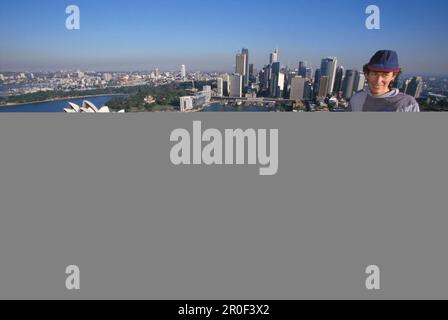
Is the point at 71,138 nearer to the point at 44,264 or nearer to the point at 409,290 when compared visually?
the point at 44,264

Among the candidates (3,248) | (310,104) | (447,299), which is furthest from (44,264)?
(447,299)

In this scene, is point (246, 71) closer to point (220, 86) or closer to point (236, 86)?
point (236, 86)

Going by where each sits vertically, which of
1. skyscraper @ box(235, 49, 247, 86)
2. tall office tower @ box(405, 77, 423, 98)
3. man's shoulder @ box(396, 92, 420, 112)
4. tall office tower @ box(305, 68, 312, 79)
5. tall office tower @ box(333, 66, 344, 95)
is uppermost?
skyscraper @ box(235, 49, 247, 86)

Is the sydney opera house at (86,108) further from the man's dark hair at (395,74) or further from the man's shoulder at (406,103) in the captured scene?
the man's shoulder at (406,103)

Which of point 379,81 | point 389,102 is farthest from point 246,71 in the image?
point 389,102

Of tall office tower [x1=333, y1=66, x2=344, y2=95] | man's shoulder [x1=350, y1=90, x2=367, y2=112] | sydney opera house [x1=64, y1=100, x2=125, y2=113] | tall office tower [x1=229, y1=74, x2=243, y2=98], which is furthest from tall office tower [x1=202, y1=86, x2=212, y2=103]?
man's shoulder [x1=350, y1=90, x2=367, y2=112]

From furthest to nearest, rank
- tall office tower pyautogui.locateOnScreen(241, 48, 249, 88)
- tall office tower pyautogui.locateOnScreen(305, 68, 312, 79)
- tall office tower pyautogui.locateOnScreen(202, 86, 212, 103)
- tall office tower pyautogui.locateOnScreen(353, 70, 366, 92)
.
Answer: tall office tower pyautogui.locateOnScreen(202, 86, 212, 103), tall office tower pyautogui.locateOnScreen(305, 68, 312, 79), tall office tower pyautogui.locateOnScreen(241, 48, 249, 88), tall office tower pyautogui.locateOnScreen(353, 70, 366, 92)

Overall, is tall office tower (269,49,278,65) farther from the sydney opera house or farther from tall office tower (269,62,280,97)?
the sydney opera house
